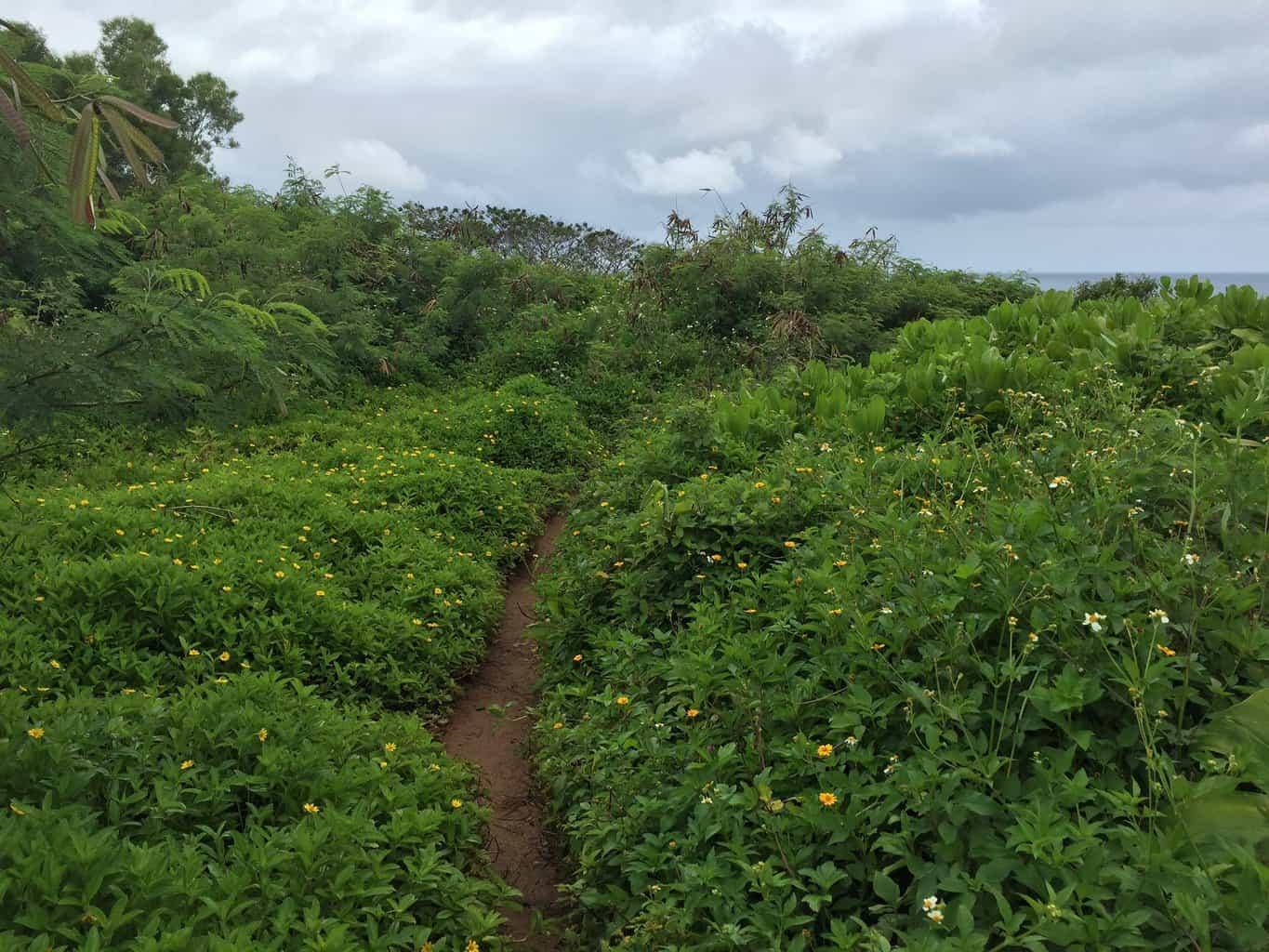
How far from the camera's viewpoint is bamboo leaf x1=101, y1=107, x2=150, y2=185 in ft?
7.27

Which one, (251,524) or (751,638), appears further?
(251,524)

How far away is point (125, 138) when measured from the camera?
2.28m

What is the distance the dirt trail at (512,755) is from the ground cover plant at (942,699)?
0.74ft

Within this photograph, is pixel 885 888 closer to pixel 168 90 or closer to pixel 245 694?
pixel 245 694

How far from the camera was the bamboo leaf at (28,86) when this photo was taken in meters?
2.24

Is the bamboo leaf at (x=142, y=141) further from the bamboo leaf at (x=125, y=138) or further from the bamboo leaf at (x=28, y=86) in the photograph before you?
the bamboo leaf at (x=28, y=86)

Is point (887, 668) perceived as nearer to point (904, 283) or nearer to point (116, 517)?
point (116, 517)

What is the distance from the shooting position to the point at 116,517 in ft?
17.6

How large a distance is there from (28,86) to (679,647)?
3.00 m

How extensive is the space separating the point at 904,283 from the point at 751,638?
1033 cm

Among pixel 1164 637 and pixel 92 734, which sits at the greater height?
pixel 1164 637

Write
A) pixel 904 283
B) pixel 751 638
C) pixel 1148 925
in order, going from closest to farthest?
pixel 1148 925, pixel 751 638, pixel 904 283

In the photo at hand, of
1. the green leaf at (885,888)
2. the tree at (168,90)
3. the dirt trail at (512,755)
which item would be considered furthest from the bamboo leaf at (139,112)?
the tree at (168,90)

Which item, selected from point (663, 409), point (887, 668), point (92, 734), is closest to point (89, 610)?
point (92, 734)
